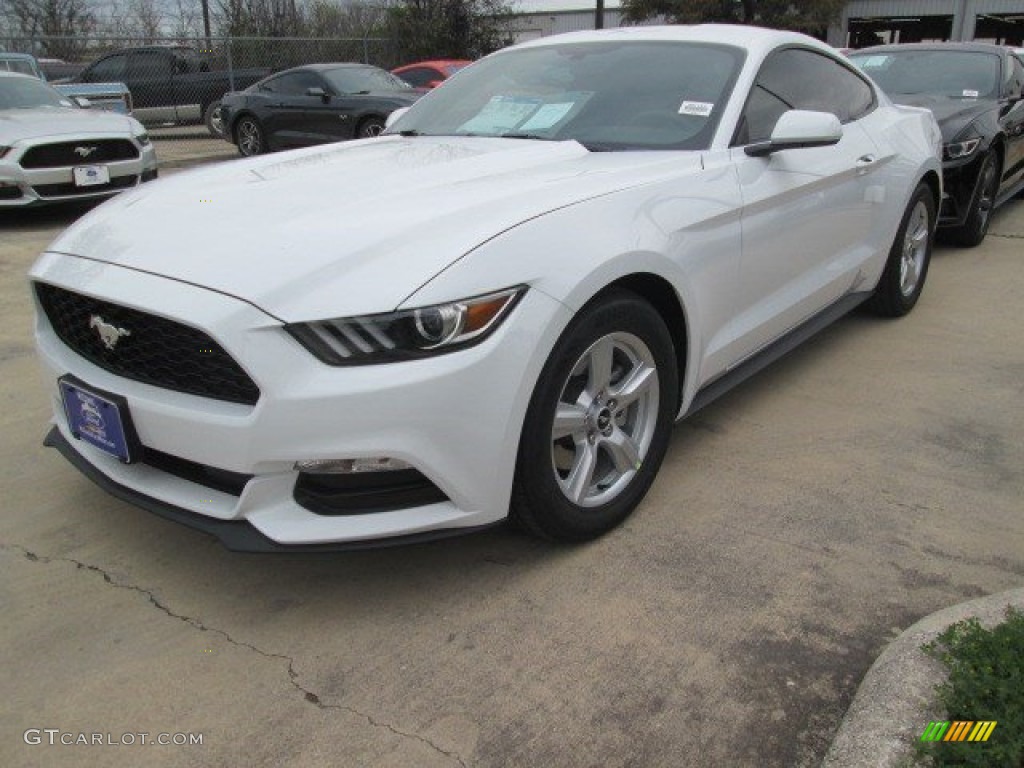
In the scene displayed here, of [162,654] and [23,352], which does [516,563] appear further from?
[23,352]

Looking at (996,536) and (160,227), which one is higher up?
(160,227)

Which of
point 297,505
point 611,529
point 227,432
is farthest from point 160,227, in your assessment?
point 611,529

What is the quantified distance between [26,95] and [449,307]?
876 centimetres

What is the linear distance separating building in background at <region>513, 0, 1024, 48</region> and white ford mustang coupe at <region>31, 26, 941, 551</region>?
2477 cm

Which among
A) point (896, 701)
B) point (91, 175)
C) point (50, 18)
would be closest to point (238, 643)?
point (896, 701)

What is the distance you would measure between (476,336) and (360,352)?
291 mm

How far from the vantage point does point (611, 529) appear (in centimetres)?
283

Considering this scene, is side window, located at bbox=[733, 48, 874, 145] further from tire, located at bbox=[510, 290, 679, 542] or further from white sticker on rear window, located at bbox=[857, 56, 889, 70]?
white sticker on rear window, located at bbox=[857, 56, 889, 70]

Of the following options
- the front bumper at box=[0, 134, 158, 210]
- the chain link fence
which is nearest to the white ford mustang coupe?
the front bumper at box=[0, 134, 158, 210]

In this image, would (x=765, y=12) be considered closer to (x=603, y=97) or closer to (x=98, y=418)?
(x=603, y=97)

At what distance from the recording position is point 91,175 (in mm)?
8094

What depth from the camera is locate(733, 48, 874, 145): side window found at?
344 cm

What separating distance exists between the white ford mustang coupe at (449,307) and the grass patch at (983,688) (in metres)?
1.06

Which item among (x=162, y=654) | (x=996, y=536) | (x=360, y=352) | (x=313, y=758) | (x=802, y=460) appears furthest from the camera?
(x=802, y=460)
